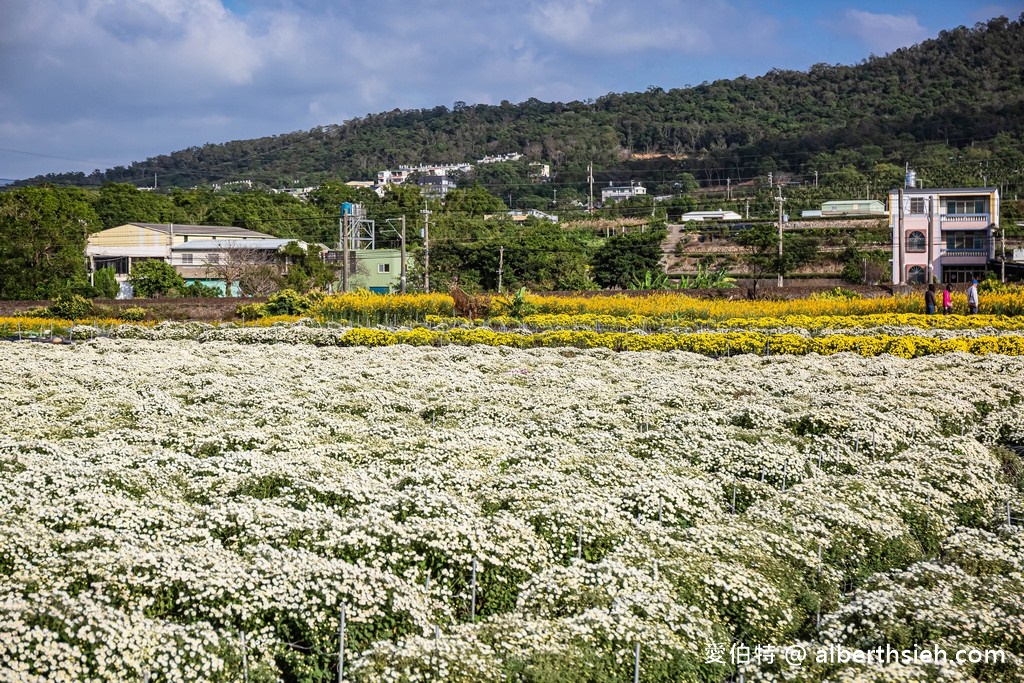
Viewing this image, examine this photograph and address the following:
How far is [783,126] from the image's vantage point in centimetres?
14888

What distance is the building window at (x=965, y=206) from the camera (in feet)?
210

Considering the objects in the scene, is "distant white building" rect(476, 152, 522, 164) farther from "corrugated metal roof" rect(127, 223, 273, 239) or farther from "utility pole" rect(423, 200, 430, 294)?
"utility pole" rect(423, 200, 430, 294)

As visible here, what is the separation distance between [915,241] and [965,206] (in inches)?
184

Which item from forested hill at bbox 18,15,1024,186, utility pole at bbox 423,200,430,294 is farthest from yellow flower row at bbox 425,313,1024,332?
forested hill at bbox 18,15,1024,186

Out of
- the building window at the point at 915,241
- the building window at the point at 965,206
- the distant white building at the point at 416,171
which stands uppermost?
the distant white building at the point at 416,171

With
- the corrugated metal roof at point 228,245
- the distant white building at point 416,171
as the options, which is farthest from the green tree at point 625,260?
the distant white building at point 416,171

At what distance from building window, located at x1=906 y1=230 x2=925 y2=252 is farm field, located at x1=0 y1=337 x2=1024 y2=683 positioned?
51.5m

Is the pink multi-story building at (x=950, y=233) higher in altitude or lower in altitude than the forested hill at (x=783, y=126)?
lower

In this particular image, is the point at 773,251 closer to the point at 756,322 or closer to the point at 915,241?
the point at 915,241

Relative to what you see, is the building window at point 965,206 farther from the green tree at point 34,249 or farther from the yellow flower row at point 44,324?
the green tree at point 34,249

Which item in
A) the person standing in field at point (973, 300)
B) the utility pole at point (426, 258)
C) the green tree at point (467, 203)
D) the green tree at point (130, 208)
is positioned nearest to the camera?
the person standing in field at point (973, 300)

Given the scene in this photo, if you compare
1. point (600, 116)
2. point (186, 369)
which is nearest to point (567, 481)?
point (186, 369)

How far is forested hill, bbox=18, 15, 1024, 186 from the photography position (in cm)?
11488

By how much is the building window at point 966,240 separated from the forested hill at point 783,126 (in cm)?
3694
